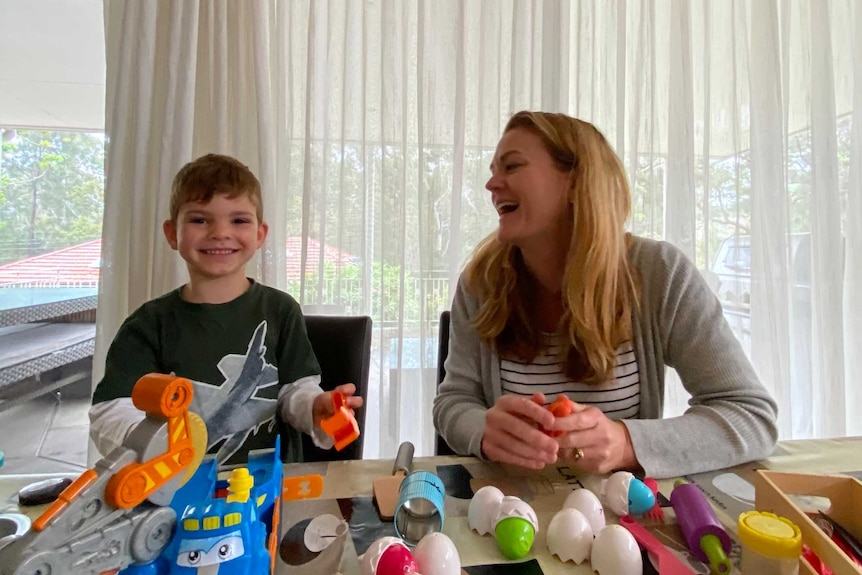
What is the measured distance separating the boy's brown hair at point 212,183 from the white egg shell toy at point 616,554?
2.75 feet

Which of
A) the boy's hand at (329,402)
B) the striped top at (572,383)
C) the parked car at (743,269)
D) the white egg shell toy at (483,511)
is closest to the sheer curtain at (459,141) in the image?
the parked car at (743,269)

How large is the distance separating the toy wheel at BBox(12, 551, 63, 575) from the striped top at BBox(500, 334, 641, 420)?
77 centimetres

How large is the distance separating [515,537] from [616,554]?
96mm

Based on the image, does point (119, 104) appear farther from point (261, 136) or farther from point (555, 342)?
point (555, 342)

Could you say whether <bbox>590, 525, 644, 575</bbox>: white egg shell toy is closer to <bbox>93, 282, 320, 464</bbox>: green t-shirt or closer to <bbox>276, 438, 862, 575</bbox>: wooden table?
<bbox>276, 438, 862, 575</bbox>: wooden table

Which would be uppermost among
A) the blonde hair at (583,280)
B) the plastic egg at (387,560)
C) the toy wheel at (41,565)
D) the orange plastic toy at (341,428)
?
the blonde hair at (583,280)

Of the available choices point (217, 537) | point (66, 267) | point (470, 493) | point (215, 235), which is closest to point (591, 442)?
point (470, 493)

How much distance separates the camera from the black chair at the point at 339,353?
3.47ft

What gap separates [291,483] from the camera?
0.66 metres

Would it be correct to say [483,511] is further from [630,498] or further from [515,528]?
[630,498]

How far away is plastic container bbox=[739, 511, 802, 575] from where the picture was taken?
440mm

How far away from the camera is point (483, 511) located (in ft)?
1.92

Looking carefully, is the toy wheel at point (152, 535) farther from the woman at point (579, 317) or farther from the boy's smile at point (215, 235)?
the boy's smile at point (215, 235)

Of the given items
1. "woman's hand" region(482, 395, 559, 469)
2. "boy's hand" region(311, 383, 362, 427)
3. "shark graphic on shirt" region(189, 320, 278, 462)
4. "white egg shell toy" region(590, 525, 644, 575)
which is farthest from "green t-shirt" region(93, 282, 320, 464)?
"white egg shell toy" region(590, 525, 644, 575)
